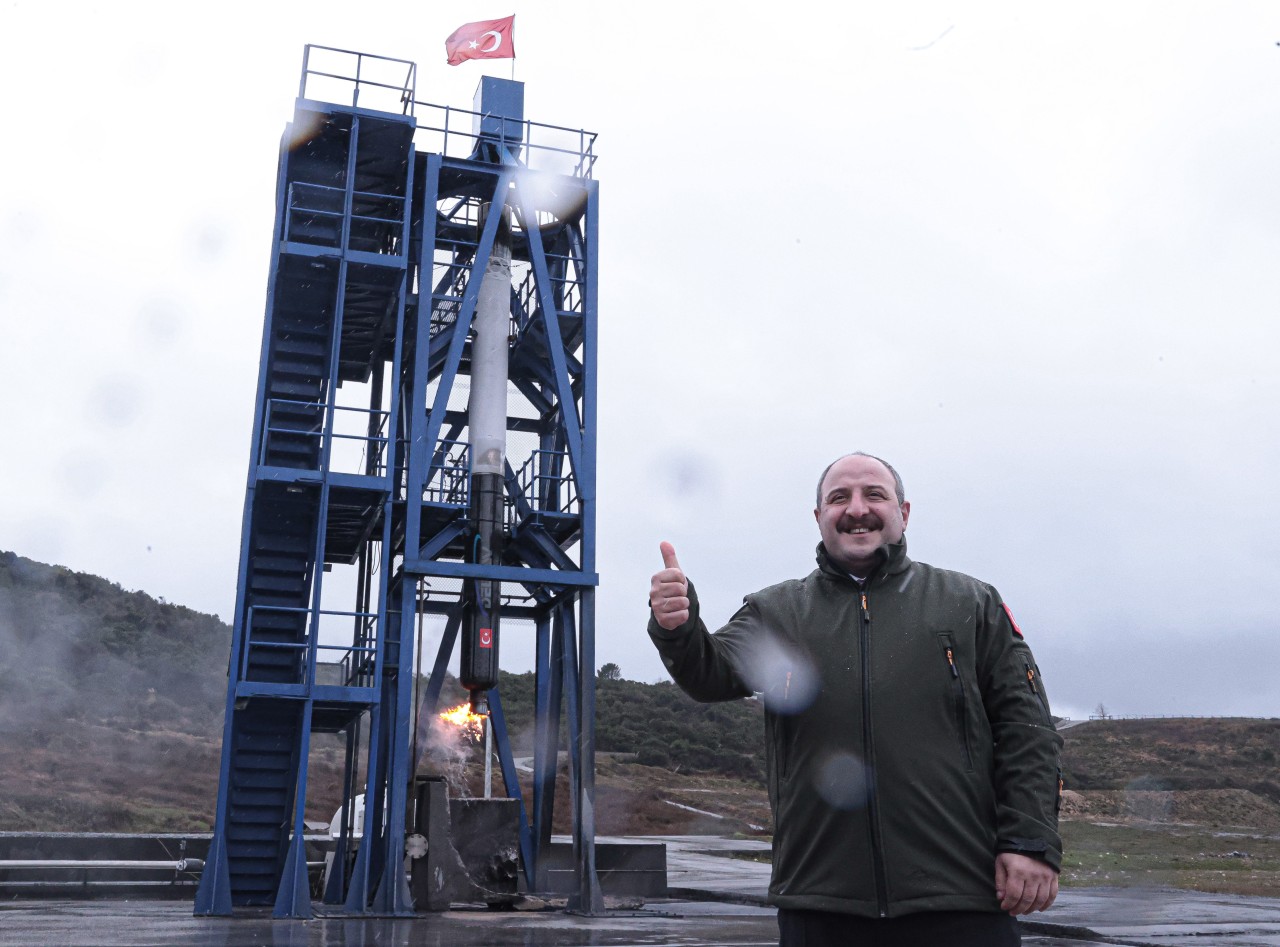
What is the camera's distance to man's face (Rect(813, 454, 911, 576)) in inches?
155

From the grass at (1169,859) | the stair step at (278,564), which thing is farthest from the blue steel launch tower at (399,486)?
the grass at (1169,859)

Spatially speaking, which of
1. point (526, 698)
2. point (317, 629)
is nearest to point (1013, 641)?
point (317, 629)

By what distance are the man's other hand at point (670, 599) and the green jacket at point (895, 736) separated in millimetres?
47

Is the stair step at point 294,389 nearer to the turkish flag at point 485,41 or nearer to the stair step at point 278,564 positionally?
the stair step at point 278,564

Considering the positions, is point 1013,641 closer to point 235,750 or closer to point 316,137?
point 235,750

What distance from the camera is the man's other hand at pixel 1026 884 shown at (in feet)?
11.5

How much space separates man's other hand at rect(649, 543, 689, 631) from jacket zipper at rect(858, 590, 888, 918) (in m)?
0.58

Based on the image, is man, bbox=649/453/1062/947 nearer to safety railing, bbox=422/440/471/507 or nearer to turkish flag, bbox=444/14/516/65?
safety railing, bbox=422/440/471/507

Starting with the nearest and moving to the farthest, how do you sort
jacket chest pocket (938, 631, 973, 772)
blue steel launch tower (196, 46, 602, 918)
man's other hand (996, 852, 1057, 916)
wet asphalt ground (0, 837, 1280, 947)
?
man's other hand (996, 852, 1057, 916) < jacket chest pocket (938, 631, 973, 772) < wet asphalt ground (0, 837, 1280, 947) < blue steel launch tower (196, 46, 602, 918)

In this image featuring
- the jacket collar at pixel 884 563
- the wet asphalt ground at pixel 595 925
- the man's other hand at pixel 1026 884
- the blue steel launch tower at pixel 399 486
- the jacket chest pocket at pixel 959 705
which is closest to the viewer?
the man's other hand at pixel 1026 884

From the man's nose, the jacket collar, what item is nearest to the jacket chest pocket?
the jacket collar

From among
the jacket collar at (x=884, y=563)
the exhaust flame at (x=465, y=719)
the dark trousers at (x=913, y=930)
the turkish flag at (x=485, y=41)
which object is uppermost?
the turkish flag at (x=485, y=41)

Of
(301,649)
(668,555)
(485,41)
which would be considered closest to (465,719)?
(301,649)

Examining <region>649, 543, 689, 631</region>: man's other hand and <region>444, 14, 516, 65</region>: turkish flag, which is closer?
<region>649, 543, 689, 631</region>: man's other hand
